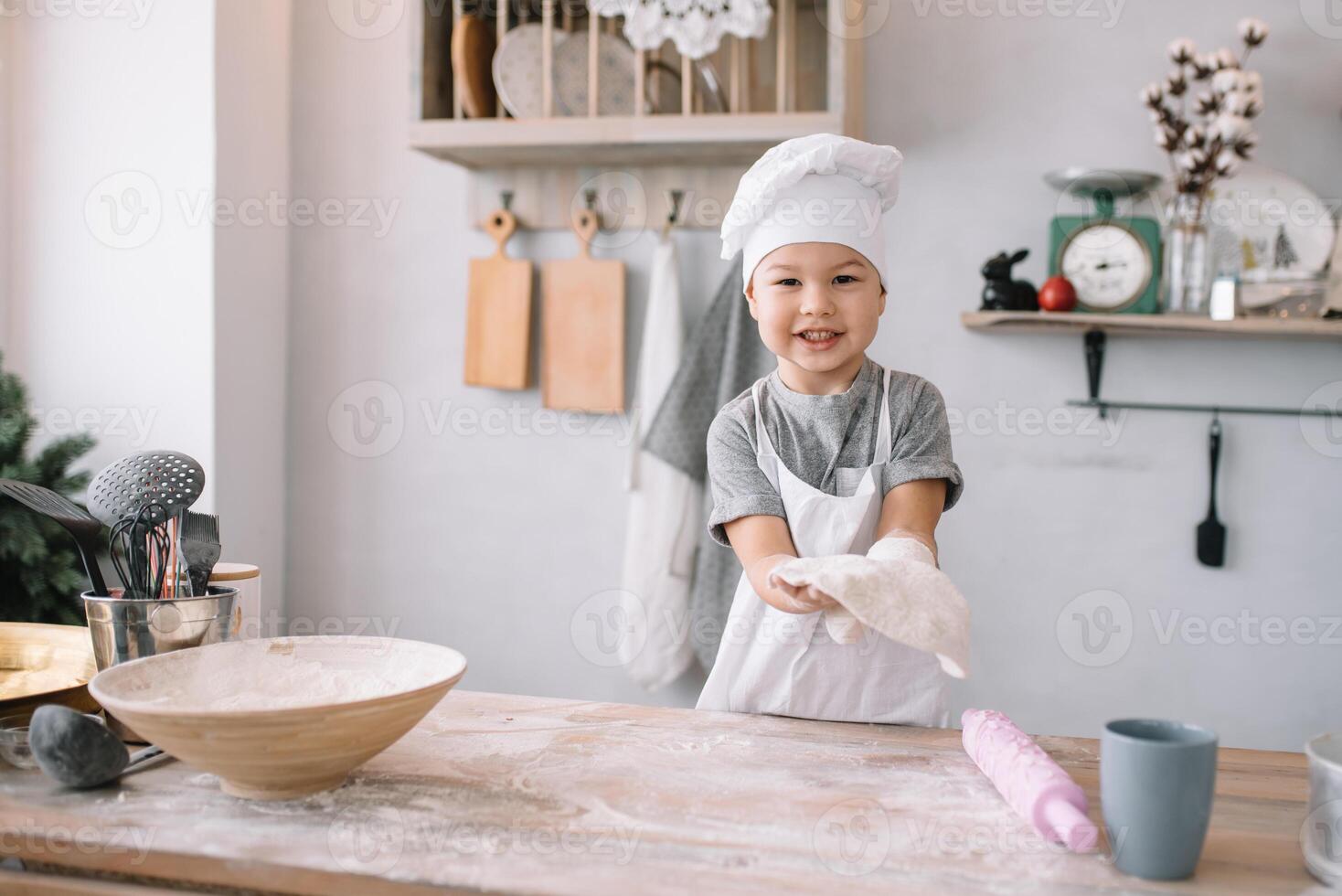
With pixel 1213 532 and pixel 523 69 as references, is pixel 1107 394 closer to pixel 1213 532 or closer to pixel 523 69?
pixel 1213 532

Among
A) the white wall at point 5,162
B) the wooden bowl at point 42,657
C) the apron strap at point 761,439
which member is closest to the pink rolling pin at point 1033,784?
the apron strap at point 761,439

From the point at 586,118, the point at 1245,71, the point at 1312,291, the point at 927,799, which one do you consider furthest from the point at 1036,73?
the point at 927,799

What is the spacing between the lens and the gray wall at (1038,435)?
1.92 meters

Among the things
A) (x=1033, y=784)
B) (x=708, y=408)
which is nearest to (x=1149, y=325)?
(x=708, y=408)

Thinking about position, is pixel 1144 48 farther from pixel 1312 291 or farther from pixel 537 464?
pixel 537 464

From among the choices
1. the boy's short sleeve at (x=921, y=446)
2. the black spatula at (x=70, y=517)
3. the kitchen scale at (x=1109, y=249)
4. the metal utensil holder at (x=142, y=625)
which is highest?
the kitchen scale at (x=1109, y=249)

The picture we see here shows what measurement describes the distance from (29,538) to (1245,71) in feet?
6.83

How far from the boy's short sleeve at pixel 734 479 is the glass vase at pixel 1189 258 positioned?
106cm

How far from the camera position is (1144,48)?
1928mm

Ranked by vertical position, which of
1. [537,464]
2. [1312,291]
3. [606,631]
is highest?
[1312,291]

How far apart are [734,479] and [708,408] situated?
850 millimetres

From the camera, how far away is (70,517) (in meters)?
0.95

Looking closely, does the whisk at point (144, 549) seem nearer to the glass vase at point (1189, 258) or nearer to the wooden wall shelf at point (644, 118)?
the wooden wall shelf at point (644, 118)

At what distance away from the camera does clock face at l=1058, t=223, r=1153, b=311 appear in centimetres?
187
